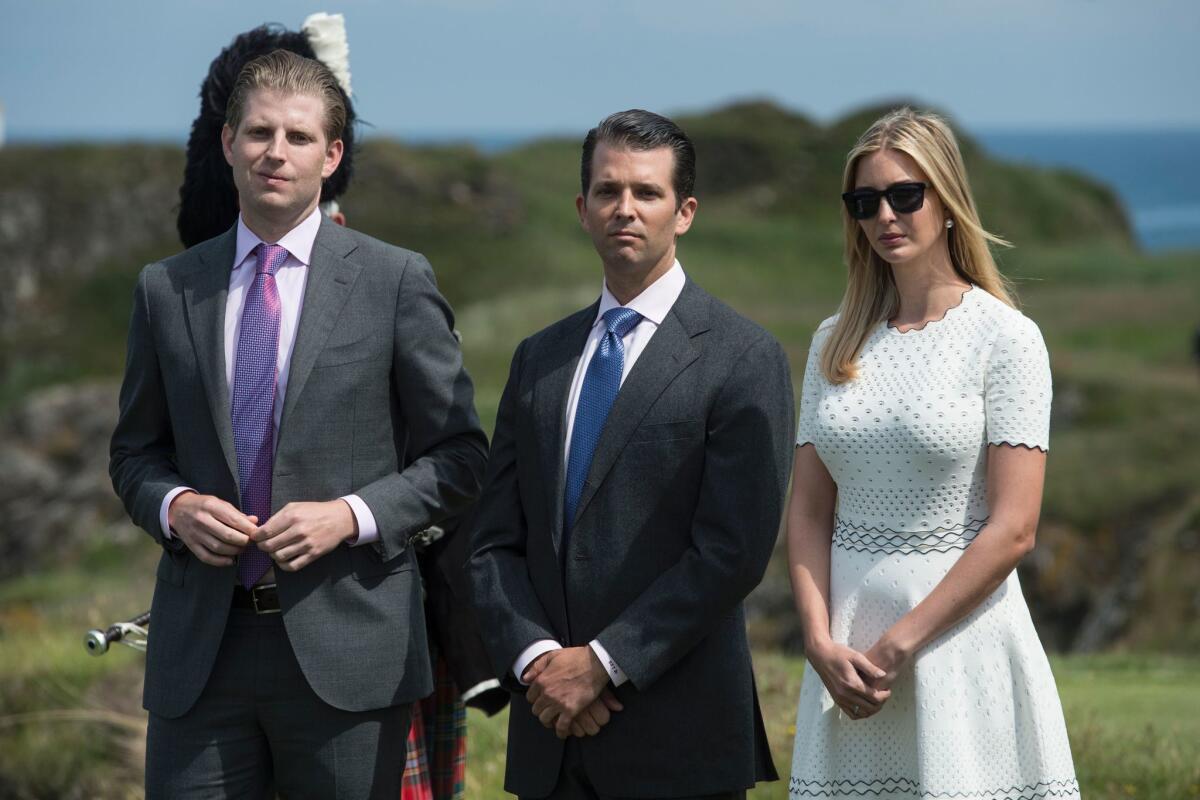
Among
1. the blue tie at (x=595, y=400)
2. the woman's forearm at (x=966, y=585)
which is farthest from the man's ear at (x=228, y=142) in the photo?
the woman's forearm at (x=966, y=585)

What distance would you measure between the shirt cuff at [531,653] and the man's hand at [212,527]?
708 millimetres

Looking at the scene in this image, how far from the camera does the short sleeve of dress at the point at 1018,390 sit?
11.4 feet

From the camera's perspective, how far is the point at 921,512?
3.58 metres

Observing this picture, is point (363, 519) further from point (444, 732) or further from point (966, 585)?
point (966, 585)

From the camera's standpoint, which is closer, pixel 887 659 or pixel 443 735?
pixel 887 659

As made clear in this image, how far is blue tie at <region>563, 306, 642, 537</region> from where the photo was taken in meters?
3.62

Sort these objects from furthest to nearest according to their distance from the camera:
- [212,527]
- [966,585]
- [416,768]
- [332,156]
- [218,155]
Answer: [218,155], [416,768], [332,156], [212,527], [966,585]

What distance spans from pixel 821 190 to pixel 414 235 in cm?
1254

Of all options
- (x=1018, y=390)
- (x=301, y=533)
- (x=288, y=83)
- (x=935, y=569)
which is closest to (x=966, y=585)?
(x=935, y=569)

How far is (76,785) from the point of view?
7273 mm

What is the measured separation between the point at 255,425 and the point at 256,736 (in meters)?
0.77

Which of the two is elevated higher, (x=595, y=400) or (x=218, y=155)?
(x=218, y=155)

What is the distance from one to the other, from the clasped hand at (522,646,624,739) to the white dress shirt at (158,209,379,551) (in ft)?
1.88

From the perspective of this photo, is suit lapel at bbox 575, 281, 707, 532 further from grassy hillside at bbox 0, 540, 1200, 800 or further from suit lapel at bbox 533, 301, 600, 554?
grassy hillside at bbox 0, 540, 1200, 800
